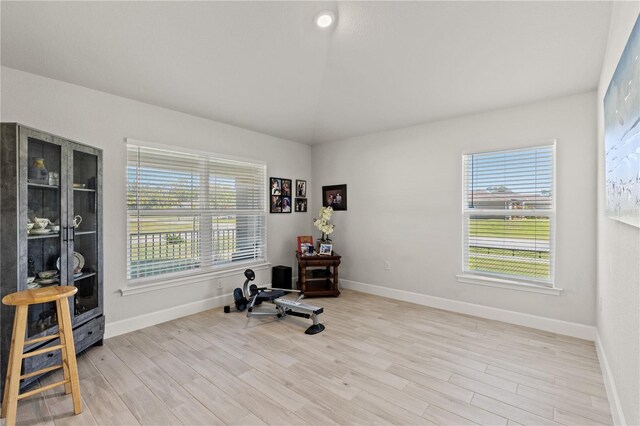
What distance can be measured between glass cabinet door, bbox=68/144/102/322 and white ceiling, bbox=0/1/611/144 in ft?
2.62

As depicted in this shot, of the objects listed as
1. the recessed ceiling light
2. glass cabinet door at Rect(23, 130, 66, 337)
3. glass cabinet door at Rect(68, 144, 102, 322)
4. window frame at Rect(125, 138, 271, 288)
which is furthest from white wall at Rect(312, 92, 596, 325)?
glass cabinet door at Rect(23, 130, 66, 337)

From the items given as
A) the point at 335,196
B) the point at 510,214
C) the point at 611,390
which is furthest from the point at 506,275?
the point at 335,196

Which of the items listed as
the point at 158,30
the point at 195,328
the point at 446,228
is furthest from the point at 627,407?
the point at 158,30

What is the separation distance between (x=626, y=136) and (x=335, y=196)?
3800mm

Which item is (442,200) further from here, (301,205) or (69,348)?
(69,348)

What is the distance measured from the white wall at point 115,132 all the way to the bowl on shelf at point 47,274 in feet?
1.96

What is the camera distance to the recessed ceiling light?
219cm

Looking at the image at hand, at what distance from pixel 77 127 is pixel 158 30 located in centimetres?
136

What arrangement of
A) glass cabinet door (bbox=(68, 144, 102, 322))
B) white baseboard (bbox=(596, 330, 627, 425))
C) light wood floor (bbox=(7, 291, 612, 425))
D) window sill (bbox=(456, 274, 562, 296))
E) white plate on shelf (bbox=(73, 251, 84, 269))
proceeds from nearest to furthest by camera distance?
white baseboard (bbox=(596, 330, 627, 425)) < light wood floor (bbox=(7, 291, 612, 425)) < glass cabinet door (bbox=(68, 144, 102, 322)) < white plate on shelf (bbox=(73, 251, 84, 269)) < window sill (bbox=(456, 274, 562, 296))

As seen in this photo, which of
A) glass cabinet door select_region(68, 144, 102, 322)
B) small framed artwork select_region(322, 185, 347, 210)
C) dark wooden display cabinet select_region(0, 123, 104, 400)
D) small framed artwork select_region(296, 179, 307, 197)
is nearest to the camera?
dark wooden display cabinet select_region(0, 123, 104, 400)

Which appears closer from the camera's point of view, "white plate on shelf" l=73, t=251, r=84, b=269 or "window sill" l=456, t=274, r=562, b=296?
"white plate on shelf" l=73, t=251, r=84, b=269

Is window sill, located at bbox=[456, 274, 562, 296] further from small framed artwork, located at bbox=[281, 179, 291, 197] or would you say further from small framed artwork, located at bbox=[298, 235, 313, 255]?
small framed artwork, located at bbox=[281, 179, 291, 197]

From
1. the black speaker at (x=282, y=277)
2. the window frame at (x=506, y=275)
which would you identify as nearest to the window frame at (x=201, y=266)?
the black speaker at (x=282, y=277)

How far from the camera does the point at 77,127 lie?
2.78 m
